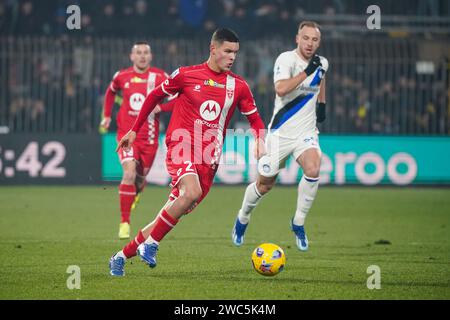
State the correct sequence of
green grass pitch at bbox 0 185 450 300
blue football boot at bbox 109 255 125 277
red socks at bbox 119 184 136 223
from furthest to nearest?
red socks at bbox 119 184 136 223 < blue football boot at bbox 109 255 125 277 < green grass pitch at bbox 0 185 450 300

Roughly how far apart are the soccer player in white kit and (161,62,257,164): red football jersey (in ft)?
6.64

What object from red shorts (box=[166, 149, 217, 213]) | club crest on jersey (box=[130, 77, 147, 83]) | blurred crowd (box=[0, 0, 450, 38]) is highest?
blurred crowd (box=[0, 0, 450, 38])

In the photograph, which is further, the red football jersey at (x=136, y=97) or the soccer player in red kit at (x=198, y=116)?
the red football jersey at (x=136, y=97)

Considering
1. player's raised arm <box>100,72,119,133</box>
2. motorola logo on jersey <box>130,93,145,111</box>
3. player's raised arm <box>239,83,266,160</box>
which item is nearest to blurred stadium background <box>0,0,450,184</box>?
player's raised arm <box>100,72,119,133</box>

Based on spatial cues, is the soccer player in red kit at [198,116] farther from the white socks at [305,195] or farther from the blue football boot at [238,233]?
the blue football boot at [238,233]

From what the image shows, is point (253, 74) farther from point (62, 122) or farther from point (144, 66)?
point (144, 66)

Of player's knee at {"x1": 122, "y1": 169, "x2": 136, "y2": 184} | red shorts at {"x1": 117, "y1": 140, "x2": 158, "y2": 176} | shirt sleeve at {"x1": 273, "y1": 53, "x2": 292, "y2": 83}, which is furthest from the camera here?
red shorts at {"x1": 117, "y1": 140, "x2": 158, "y2": 176}

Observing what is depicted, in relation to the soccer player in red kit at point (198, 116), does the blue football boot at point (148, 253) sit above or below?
below

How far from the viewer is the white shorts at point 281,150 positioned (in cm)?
1216

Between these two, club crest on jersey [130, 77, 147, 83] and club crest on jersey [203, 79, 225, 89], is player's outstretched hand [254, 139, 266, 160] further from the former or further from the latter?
club crest on jersey [130, 77, 147, 83]

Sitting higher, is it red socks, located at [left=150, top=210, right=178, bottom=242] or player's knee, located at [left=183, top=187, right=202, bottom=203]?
player's knee, located at [left=183, top=187, right=202, bottom=203]

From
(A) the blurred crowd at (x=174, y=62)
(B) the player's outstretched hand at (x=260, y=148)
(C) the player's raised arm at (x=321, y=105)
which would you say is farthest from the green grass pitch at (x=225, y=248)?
(A) the blurred crowd at (x=174, y=62)

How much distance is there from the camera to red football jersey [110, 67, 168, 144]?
14305mm

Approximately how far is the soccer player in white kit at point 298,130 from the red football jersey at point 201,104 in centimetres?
202
